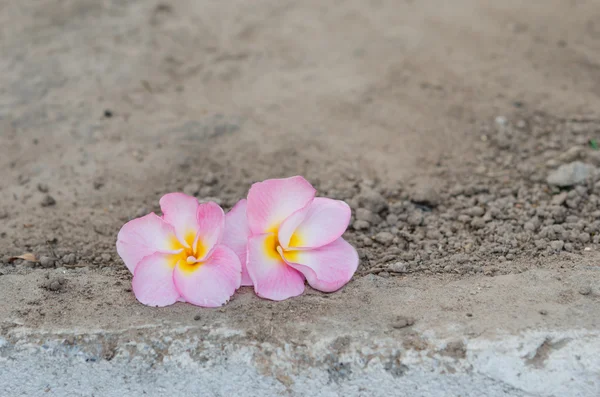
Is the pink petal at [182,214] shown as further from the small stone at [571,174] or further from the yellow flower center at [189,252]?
the small stone at [571,174]

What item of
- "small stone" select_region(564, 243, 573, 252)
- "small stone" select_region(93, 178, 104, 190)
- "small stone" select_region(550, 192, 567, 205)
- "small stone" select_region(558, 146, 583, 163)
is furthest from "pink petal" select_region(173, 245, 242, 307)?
"small stone" select_region(558, 146, 583, 163)

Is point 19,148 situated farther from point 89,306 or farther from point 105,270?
point 89,306

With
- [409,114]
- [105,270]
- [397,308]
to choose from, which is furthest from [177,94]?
[397,308]

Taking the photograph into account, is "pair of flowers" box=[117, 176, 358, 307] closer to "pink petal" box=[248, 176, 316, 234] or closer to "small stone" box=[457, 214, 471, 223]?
"pink petal" box=[248, 176, 316, 234]

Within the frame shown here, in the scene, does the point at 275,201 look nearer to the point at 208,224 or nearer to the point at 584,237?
the point at 208,224

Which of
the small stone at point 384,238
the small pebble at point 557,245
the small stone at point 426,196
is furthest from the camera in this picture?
the small stone at point 426,196

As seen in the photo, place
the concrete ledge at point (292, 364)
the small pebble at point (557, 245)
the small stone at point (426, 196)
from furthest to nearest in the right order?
the small stone at point (426, 196) → the small pebble at point (557, 245) → the concrete ledge at point (292, 364)

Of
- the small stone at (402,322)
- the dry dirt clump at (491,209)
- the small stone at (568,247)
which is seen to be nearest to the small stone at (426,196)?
the dry dirt clump at (491,209)
